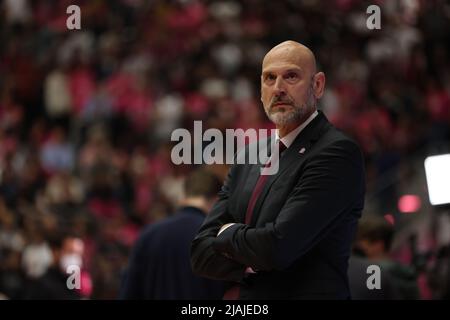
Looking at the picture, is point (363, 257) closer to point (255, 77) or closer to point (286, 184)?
point (286, 184)

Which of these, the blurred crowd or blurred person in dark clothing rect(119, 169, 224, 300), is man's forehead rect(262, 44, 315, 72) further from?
the blurred crowd

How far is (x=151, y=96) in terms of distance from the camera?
11.9 meters

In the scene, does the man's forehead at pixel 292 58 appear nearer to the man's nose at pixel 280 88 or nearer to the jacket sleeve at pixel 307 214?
the man's nose at pixel 280 88

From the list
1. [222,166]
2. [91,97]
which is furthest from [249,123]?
[222,166]

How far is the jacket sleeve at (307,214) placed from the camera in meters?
3.31

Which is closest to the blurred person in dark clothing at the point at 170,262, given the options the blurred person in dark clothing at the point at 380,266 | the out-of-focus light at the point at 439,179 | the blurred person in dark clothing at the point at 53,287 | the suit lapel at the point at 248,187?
the blurred person in dark clothing at the point at 53,287

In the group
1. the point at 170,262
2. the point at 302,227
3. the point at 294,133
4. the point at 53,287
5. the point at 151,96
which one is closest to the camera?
the point at 302,227

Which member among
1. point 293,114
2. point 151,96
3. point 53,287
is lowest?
point 53,287

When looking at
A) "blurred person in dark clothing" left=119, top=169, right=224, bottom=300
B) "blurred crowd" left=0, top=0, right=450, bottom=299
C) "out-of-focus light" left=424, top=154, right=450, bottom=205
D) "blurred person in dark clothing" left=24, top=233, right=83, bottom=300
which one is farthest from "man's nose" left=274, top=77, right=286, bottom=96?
"blurred crowd" left=0, top=0, right=450, bottom=299

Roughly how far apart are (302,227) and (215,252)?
1.25 ft

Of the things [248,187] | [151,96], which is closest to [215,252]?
[248,187]

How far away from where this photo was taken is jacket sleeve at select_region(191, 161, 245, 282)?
3523 millimetres

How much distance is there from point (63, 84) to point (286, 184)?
9.13m

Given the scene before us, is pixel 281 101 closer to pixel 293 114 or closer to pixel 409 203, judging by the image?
pixel 293 114
